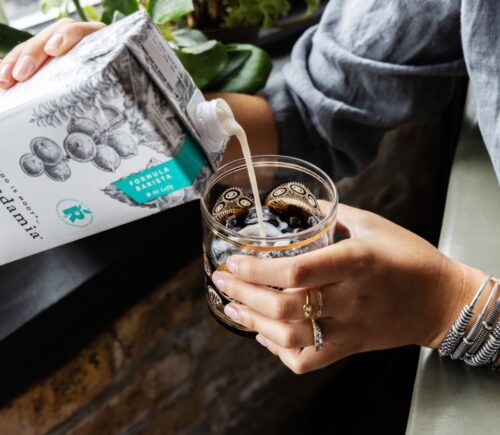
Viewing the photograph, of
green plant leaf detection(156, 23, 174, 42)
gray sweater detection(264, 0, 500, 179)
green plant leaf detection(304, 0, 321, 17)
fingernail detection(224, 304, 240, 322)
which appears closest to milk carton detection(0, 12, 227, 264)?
fingernail detection(224, 304, 240, 322)

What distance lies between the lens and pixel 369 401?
1.18 m

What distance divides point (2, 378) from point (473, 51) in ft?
1.91

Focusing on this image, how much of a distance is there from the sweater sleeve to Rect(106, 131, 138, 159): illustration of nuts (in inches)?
15.3

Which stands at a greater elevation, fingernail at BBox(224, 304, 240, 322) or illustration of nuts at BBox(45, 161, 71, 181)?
illustration of nuts at BBox(45, 161, 71, 181)

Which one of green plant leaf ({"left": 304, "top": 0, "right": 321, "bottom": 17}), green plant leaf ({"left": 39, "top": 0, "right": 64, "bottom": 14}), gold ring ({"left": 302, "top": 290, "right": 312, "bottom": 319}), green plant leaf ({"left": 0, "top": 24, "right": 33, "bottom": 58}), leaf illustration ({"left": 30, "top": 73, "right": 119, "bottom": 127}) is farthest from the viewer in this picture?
green plant leaf ({"left": 304, "top": 0, "right": 321, "bottom": 17})

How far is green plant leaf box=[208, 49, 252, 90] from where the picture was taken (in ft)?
2.35

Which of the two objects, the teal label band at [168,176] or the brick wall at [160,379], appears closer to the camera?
the teal label band at [168,176]

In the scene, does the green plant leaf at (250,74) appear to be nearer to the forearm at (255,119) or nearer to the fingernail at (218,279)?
the forearm at (255,119)

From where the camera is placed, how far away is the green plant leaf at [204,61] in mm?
650

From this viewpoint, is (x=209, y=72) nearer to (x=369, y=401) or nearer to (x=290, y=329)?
(x=290, y=329)

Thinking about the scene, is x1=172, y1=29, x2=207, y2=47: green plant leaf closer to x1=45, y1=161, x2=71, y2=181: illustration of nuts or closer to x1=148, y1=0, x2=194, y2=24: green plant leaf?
x1=148, y1=0, x2=194, y2=24: green plant leaf

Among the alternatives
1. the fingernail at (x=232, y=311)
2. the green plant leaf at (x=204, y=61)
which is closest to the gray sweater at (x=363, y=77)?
the green plant leaf at (x=204, y=61)

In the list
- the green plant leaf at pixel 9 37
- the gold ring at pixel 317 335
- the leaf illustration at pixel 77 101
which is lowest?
the gold ring at pixel 317 335

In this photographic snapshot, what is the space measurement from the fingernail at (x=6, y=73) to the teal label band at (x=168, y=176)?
13 cm
